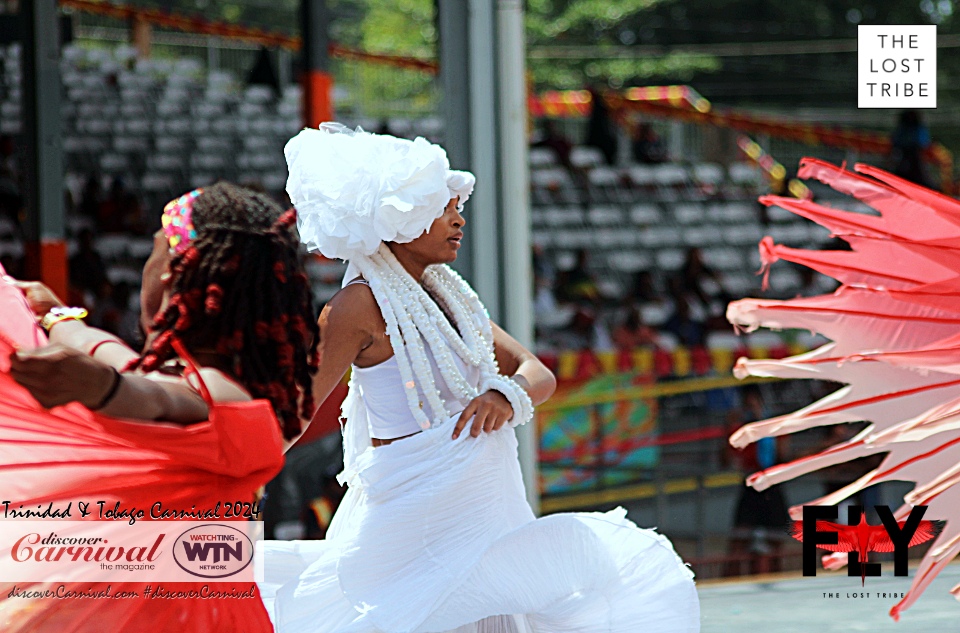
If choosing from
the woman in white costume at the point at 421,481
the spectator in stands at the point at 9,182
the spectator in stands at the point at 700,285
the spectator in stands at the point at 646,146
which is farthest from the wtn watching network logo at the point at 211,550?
the spectator in stands at the point at 646,146

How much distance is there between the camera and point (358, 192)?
2.83 m

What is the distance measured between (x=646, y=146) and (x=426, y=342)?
1293cm

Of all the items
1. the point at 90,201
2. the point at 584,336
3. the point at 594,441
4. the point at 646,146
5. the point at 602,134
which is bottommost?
the point at 594,441

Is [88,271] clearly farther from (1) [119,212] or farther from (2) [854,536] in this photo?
(2) [854,536]

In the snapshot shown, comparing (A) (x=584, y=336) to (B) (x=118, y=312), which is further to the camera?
(A) (x=584, y=336)

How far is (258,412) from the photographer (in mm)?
1972

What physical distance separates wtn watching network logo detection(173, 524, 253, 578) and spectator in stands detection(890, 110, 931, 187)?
493 inches

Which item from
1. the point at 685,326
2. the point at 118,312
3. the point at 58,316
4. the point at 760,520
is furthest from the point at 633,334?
the point at 58,316

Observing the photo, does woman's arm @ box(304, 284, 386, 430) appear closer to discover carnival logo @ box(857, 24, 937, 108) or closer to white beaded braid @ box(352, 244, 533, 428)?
white beaded braid @ box(352, 244, 533, 428)

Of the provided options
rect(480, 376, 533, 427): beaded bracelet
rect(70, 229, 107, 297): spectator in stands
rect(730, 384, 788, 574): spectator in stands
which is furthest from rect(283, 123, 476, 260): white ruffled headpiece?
rect(70, 229, 107, 297): spectator in stands

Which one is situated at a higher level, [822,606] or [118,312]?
[118,312]

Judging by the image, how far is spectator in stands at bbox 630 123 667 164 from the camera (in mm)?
15430

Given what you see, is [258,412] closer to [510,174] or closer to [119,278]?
[510,174]

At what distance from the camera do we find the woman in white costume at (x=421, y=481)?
8.87 ft
